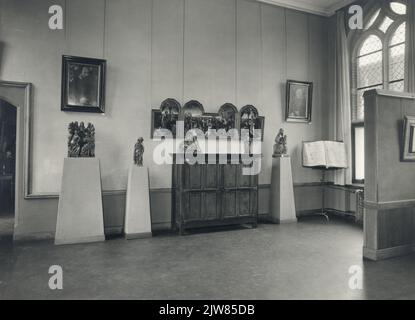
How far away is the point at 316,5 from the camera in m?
7.96

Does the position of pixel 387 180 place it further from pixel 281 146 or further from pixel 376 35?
pixel 376 35

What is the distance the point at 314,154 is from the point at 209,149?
236 centimetres

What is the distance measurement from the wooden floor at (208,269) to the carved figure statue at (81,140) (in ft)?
5.07

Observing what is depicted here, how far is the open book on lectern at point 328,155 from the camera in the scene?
7.26 meters

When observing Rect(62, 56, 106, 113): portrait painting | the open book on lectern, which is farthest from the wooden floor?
Rect(62, 56, 106, 113): portrait painting

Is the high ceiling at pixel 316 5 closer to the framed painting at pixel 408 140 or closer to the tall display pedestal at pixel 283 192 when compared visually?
the tall display pedestal at pixel 283 192

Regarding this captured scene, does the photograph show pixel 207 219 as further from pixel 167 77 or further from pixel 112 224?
pixel 167 77

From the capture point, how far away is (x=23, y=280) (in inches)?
153

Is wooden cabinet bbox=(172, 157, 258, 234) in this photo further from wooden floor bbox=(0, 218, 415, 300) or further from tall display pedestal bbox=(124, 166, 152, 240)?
tall display pedestal bbox=(124, 166, 152, 240)

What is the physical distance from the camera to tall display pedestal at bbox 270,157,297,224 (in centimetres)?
727

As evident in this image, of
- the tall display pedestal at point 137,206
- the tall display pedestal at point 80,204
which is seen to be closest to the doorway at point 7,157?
the tall display pedestal at point 80,204

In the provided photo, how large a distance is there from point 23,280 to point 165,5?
17.7ft

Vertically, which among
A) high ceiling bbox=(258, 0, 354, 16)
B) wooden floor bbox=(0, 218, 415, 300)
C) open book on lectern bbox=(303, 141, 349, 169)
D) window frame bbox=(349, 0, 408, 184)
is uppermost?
high ceiling bbox=(258, 0, 354, 16)

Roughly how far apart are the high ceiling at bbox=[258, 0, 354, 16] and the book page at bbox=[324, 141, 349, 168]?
10.7ft
